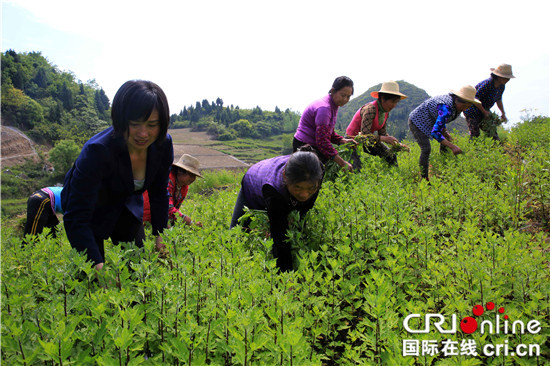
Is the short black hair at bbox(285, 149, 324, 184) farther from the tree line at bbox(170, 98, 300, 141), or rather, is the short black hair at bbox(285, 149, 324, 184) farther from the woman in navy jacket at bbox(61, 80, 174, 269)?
the tree line at bbox(170, 98, 300, 141)

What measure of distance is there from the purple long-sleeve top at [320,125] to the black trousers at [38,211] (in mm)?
3230

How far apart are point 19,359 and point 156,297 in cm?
59

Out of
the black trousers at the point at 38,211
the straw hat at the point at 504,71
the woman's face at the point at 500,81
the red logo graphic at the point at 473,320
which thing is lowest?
the red logo graphic at the point at 473,320

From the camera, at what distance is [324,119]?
13.9ft

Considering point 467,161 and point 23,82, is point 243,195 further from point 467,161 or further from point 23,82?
point 23,82

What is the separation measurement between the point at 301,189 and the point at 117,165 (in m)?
1.27

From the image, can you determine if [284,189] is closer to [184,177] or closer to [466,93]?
[184,177]

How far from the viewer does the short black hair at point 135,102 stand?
6.34 feet

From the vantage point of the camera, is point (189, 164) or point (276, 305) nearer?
point (276, 305)

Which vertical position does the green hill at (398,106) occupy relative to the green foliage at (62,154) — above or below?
above

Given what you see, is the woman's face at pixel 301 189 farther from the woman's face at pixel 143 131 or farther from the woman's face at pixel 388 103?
the woman's face at pixel 388 103

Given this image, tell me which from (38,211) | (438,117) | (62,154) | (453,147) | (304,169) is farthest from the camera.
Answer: (62,154)

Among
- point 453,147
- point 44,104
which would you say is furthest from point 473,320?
point 44,104

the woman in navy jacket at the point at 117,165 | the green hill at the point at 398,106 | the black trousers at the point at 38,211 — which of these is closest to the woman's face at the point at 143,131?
the woman in navy jacket at the point at 117,165
